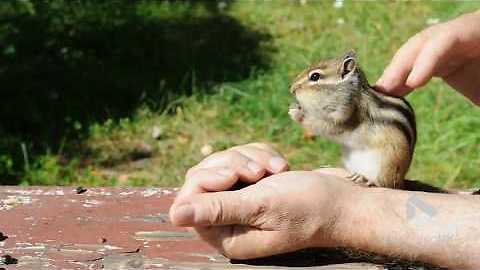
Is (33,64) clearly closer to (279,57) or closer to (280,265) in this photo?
(279,57)

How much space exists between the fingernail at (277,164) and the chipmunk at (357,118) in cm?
27

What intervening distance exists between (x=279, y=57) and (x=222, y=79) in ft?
1.99

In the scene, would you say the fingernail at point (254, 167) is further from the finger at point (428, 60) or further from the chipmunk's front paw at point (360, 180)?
the finger at point (428, 60)

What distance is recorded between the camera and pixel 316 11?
7.07 m

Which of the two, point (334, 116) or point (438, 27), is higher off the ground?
point (438, 27)

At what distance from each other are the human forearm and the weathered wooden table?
2.5 inches

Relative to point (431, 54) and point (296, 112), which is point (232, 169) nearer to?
point (296, 112)

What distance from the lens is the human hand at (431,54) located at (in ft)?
7.64

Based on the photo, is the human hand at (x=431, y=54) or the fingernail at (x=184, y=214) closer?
the fingernail at (x=184, y=214)

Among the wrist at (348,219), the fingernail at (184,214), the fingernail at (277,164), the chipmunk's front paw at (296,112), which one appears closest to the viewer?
the fingernail at (184,214)

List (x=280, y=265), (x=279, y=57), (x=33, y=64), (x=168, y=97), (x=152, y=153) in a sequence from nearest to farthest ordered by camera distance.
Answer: (x=280, y=265) < (x=152, y=153) < (x=168, y=97) < (x=33, y=64) < (x=279, y=57)

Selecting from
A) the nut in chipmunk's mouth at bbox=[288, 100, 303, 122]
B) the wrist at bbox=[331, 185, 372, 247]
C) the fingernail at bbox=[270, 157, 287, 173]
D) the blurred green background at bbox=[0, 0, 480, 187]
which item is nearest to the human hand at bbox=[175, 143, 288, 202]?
the fingernail at bbox=[270, 157, 287, 173]

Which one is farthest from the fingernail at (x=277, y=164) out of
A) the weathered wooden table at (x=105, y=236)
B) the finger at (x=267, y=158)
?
the weathered wooden table at (x=105, y=236)

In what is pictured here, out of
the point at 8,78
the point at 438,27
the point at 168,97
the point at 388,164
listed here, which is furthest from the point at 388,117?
the point at 8,78
